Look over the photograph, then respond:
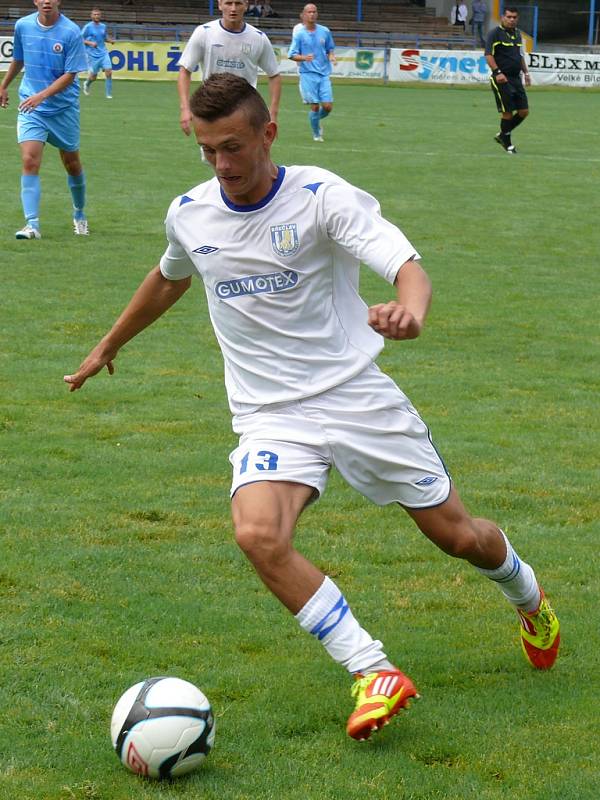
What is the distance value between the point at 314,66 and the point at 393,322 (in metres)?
21.1

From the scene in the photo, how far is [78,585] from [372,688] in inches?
65.1

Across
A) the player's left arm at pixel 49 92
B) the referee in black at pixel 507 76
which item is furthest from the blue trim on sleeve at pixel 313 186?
the referee in black at pixel 507 76

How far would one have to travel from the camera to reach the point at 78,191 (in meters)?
12.8

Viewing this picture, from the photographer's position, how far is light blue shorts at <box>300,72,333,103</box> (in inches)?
902

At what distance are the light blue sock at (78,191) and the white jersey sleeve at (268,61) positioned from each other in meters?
2.09

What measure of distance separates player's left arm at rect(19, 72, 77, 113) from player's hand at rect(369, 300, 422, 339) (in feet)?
30.5

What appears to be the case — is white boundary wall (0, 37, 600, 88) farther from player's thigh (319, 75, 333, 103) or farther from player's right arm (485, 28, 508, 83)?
player's thigh (319, 75, 333, 103)

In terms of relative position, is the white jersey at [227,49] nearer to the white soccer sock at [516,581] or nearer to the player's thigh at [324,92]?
the white soccer sock at [516,581]

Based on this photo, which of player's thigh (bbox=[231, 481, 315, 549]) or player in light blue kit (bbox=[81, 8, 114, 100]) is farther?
player in light blue kit (bbox=[81, 8, 114, 100])

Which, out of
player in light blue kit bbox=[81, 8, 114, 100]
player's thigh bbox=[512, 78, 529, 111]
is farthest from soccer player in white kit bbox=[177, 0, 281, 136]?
player in light blue kit bbox=[81, 8, 114, 100]

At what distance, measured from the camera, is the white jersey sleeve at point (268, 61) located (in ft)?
40.9

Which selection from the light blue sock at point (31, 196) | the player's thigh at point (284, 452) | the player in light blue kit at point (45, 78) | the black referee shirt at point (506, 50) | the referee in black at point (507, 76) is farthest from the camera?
the black referee shirt at point (506, 50)

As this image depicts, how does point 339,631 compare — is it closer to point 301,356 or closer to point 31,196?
point 301,356

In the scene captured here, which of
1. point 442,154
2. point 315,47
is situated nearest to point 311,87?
point 315,47
